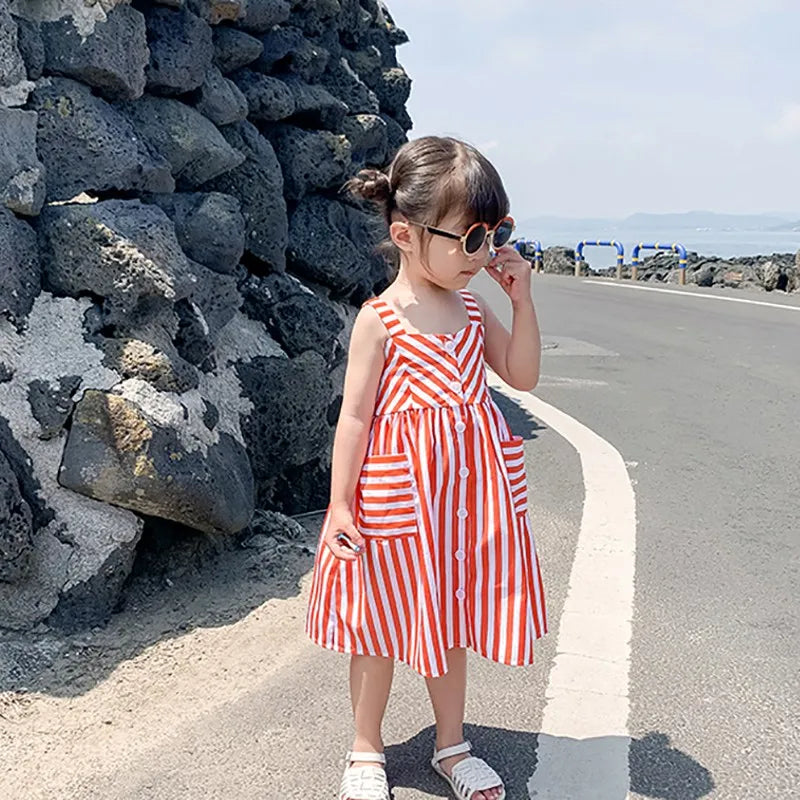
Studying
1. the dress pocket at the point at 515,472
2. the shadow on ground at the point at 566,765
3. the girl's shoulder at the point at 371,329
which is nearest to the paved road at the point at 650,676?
the shadow on ground at the point at 566,765

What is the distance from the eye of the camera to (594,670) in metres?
3.51

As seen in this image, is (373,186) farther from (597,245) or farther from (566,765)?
(597,245)

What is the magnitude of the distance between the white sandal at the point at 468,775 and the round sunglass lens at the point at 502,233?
50.1 inches

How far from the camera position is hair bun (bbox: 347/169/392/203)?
2873 millimetres

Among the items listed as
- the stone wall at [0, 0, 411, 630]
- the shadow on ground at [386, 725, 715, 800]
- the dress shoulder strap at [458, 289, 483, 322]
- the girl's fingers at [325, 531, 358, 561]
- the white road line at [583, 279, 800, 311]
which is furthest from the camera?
the white road line at [583, 279, 800, 311]

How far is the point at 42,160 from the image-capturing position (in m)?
4.11

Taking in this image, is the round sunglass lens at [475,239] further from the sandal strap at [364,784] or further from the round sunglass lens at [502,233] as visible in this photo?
the sandal strap at [364,784]

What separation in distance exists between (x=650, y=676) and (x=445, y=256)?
1.51m

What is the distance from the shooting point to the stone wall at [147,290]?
145 inches

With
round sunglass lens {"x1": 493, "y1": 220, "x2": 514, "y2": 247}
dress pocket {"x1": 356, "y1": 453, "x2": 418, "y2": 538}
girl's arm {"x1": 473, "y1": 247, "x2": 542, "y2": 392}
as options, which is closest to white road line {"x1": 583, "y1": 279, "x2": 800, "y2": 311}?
girl's arm {"x1": 473, "y1": 247, "x2": 542, "y2": 392}

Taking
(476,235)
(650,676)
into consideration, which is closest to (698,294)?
(650,676)

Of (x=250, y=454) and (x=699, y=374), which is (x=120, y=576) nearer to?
(x=250, y=454)

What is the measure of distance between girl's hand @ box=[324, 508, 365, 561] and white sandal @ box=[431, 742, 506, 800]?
23.2 inches

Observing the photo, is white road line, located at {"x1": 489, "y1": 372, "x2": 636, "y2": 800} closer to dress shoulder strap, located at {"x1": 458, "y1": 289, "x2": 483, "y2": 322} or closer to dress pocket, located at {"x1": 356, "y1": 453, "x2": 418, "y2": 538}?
dress pocket, located at {"x1": 356, "y1": 453, "x2": 418, "y2": 538}
